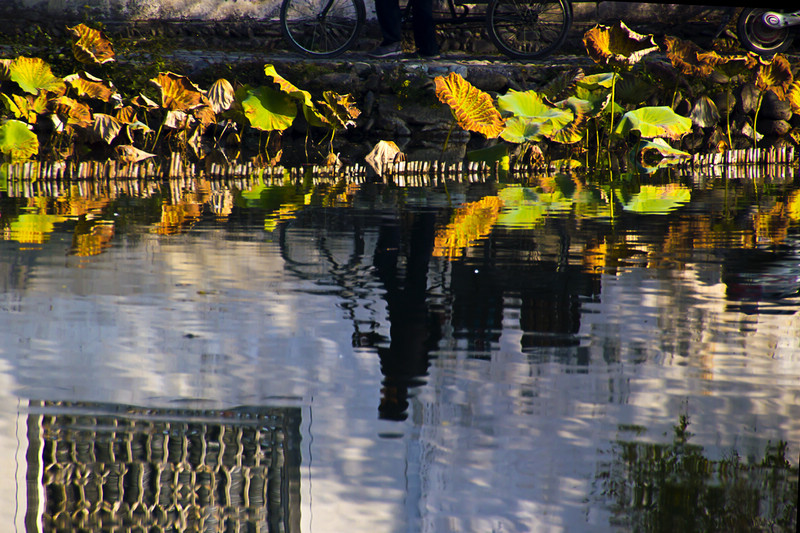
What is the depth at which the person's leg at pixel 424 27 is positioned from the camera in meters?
8.30

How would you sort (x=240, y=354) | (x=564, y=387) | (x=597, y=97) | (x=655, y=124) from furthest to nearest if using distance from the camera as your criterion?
(x=597, y=97), (x=655, y=124), (x=240, y=354), (x=564, y=387)

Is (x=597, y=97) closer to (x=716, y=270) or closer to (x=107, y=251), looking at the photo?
(x=716, y=270)

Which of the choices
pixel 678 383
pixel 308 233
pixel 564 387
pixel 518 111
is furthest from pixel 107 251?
pixel 518 111

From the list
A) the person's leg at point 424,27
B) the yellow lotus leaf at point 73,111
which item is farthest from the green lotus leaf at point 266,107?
the person's leg at point 424,27

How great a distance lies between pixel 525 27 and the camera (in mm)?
8891

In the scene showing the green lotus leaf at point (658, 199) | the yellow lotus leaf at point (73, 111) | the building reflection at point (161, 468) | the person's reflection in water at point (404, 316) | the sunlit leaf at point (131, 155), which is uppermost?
the yellow lotus leaf at point (73, 111)

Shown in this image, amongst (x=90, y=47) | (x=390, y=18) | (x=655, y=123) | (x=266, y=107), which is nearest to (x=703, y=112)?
(x=655, y=123)

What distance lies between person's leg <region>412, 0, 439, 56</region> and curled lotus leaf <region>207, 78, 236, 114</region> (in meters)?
2.40

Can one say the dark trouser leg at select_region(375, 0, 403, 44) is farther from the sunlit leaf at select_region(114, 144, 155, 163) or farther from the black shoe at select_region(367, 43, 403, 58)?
the sunlit leaf at select_region(114, 144, 155, 163)

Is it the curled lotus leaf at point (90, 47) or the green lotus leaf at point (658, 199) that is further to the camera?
the curled lotus leaf at point (90, 47)

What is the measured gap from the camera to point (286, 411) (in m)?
1.83

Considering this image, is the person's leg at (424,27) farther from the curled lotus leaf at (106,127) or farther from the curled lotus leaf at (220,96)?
the curled lotus leaf at (106,127)

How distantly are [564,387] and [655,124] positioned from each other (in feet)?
18.3

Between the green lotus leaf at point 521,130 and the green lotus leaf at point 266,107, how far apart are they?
7.03ft
